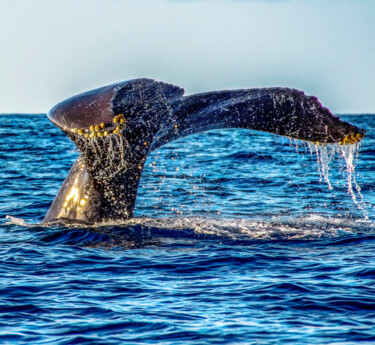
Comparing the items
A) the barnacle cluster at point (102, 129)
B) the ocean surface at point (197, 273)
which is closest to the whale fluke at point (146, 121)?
the barnacle cluster at point (102, 129)

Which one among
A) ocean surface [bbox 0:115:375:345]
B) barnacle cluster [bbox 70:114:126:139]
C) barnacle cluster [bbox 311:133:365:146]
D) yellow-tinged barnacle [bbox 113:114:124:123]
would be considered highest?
yellow-tinged barnacle [bbox 113:114:124:123]

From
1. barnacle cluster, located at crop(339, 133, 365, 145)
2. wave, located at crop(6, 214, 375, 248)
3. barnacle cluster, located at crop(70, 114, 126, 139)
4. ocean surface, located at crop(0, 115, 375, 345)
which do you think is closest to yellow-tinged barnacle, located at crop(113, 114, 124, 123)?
barnacle cluster, located at crop(70, 114, 126, 139)

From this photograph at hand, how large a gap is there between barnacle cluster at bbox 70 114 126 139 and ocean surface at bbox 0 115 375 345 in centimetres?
143

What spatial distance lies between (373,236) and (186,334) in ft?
14.6

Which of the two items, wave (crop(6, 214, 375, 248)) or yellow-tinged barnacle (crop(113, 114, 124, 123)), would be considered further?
wave (crop(6, 214, 375, 248))

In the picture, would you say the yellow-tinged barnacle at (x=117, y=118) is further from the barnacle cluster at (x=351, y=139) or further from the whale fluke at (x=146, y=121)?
the barnacle cluster at (x=351, y=139)

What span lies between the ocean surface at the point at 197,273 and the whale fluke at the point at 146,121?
0.38m

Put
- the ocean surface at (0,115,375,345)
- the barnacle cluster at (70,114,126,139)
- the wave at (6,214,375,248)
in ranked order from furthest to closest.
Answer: the wave at (6,214,375,248), the barnacle cluster at (70,114,126,139), the ocean surface at (0,115,375,345)

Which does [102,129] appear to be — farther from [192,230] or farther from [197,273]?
[192,230]

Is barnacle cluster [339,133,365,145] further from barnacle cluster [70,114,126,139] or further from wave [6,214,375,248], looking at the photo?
barnacle cluster [70,114,126,139]

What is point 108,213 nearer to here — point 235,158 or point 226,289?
point 226,289

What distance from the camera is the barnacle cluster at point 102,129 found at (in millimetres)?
7766

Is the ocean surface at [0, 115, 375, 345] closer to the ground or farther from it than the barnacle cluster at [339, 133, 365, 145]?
closer to the ground

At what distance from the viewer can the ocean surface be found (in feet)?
20.2
